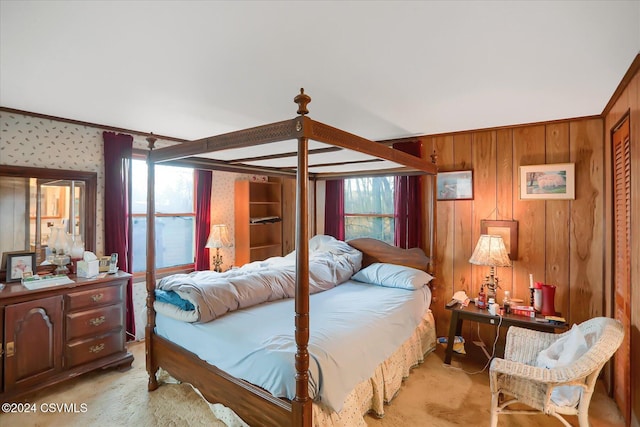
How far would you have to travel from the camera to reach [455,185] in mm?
3510

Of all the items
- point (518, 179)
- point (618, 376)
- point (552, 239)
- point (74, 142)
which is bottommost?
point (618, 376)

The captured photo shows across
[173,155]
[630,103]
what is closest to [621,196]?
[630,103]

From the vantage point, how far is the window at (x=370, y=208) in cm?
412

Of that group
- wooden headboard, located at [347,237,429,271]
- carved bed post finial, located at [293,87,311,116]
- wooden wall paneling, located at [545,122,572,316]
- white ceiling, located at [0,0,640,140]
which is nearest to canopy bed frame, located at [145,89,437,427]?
carved bed post finial, located at [293,87,311,116]

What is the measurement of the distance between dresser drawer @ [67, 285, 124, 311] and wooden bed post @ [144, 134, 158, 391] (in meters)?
0.58

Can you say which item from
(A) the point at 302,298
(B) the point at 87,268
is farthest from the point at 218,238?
(A) the point at 302,298

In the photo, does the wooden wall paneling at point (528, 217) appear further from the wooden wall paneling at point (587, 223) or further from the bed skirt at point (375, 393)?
the bed skirt at point (375, 393)

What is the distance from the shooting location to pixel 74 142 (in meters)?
3.17

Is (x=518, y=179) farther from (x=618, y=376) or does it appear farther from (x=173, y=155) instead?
(x=173, y=155)

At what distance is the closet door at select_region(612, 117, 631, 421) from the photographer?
220 cm

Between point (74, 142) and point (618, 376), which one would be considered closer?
point (618, 376)

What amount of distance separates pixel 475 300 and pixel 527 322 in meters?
0.56

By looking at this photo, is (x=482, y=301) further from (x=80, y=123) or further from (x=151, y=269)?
(x=80, y=123)

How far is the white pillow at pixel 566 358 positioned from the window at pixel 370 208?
6.94 feet
